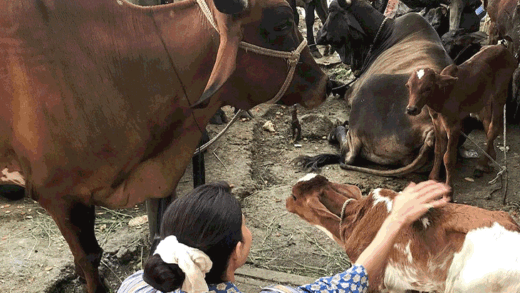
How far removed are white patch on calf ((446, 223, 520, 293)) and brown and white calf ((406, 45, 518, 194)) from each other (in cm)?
187

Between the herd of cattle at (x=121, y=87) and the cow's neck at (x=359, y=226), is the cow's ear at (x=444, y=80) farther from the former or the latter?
the cow's neck at (x=359, y=226)

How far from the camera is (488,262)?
248 centimetres

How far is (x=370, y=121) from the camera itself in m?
5.59

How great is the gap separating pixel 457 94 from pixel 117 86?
2.97m

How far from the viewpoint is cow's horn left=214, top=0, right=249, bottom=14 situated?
8.97ft

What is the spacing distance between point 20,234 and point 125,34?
2.27m

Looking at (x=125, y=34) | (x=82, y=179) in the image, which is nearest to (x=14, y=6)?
(x=125, y=34)

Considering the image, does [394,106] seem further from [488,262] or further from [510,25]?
[488,262]

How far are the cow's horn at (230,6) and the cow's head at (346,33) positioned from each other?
436cm

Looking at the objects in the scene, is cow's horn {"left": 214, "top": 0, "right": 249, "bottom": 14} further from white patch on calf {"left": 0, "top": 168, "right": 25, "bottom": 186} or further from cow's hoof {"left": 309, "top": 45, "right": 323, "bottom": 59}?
cow's hoof {"left": 309, "top": 45, "right": 323, "bottom": 59}

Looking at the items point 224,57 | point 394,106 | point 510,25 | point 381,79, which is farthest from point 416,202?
point 510,25

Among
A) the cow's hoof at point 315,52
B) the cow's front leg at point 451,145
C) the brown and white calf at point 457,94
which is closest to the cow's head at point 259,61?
the brown and white calf at point 457,94

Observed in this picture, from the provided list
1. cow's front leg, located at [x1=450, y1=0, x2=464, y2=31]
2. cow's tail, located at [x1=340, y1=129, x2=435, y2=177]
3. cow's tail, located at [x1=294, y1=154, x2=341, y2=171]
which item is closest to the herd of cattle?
cow's tail, located at [x1=340, y1=129, x2=435, y2=177]

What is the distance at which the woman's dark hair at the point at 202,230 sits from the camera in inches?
56.7
